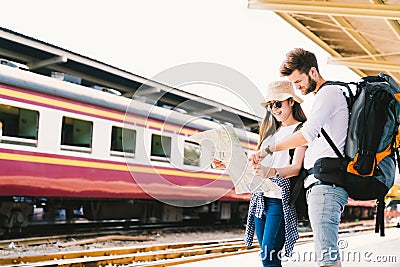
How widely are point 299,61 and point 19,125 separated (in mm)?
5541

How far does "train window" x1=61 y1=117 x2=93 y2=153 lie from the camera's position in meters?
7.92

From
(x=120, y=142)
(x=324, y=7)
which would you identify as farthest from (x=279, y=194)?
(x=120, y=142)

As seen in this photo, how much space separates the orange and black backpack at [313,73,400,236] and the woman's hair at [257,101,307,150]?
0.43 meters

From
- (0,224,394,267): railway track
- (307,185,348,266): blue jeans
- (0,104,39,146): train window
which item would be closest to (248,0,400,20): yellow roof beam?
(0,224,394,267): railway track

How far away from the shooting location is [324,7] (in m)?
7.02

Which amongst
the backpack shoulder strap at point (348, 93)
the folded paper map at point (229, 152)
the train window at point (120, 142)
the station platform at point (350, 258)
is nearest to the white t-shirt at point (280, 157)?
the folded paper map at point (229, 152)

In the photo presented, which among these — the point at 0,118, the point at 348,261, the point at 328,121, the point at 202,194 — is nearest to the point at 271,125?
the point at 328,121

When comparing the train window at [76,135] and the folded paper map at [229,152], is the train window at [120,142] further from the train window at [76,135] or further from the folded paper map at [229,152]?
the folded paper map at [229,152]

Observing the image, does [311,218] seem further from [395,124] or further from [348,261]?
[348,261]

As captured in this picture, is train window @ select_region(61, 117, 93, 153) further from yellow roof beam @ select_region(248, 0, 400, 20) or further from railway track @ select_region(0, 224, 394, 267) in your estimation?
yellow roof beam @ select_region(248, 0, 400, 20)

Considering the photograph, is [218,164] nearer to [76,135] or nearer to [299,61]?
[299,61]

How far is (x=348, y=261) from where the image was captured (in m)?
4.94

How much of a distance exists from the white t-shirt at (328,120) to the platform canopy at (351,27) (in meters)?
4.82

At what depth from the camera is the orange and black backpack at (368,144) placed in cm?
227
